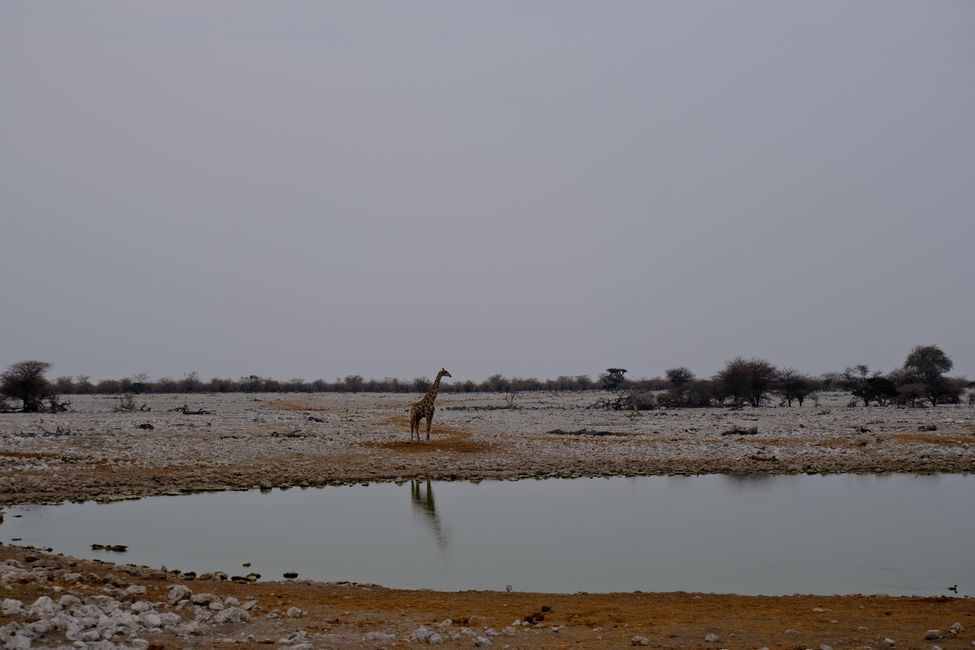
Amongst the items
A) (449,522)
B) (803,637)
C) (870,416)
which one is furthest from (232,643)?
(870,416)

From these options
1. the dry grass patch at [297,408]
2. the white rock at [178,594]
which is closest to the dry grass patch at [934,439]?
the white rock at [178,594]

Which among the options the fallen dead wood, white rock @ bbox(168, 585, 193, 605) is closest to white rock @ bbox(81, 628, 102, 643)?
white rock @ bbox(168, 585, 193, 605)

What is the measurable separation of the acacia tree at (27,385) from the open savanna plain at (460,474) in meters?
11.7

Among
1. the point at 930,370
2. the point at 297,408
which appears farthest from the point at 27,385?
the point at 930,370

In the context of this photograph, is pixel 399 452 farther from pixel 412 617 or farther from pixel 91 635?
pixel 91 635

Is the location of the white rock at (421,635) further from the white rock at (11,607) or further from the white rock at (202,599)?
the white rock at (11,607)

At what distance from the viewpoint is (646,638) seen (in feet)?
27.5

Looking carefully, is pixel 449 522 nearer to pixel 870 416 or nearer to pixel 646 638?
pixel 646 638

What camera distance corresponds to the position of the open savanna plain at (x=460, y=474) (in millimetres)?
8719

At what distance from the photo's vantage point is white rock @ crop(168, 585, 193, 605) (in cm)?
960

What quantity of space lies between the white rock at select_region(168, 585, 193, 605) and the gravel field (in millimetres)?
11542

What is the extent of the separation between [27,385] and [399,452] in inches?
1416

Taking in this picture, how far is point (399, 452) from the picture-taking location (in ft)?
→ 98.7

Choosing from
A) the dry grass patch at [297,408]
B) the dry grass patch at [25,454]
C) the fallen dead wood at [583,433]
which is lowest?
the fallen dead wood at [583,433]
